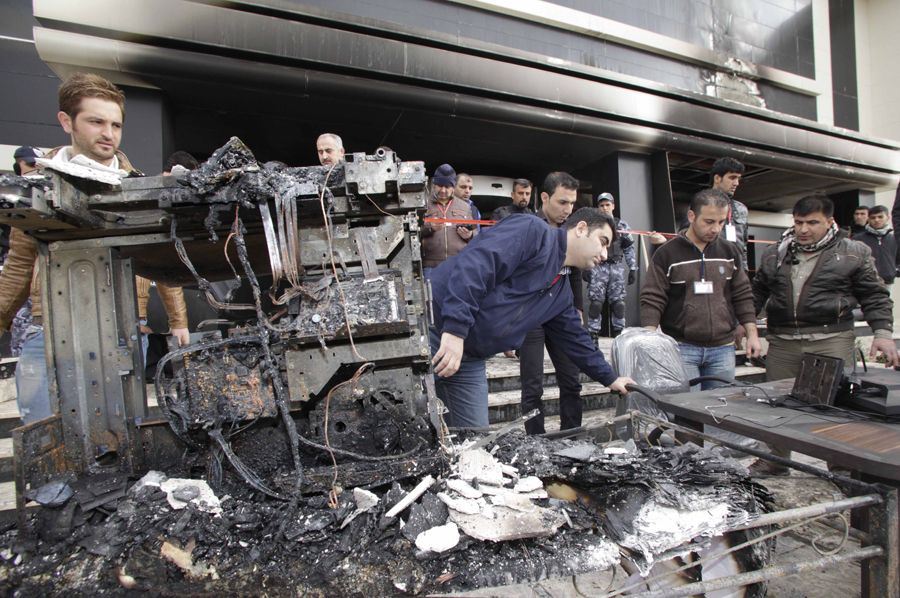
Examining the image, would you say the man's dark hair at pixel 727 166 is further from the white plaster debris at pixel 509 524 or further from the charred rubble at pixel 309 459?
the white plaster debris at pixel 509 524

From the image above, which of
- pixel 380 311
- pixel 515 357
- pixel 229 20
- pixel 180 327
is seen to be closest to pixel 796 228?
pixel 515 357

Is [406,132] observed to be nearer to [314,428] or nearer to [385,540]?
[314,428]

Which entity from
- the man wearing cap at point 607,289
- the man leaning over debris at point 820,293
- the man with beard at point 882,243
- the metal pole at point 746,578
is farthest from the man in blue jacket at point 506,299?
the man with beard at point 882,243

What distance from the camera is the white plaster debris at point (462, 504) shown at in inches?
52.7

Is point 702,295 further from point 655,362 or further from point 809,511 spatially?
point 809,511

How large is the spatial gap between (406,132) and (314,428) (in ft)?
14.9

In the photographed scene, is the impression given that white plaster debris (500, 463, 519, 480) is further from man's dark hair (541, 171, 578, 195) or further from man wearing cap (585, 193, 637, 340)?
man wearing cap (585, 193, 637, 340)

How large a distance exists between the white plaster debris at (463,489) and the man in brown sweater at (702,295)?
222 centimetres

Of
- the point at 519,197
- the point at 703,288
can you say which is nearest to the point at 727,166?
the point at 703,288

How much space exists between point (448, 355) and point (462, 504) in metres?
0.65

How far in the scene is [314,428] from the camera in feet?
5.26

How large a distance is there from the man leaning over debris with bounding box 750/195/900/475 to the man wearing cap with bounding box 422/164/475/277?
2.53 metres

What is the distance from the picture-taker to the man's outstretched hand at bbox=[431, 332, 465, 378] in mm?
1853

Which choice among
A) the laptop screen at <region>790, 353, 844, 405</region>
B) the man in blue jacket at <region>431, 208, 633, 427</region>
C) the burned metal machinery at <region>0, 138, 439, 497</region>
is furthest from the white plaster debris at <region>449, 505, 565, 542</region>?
the laptop screen at <region>790, 353, 844, 405</region>
